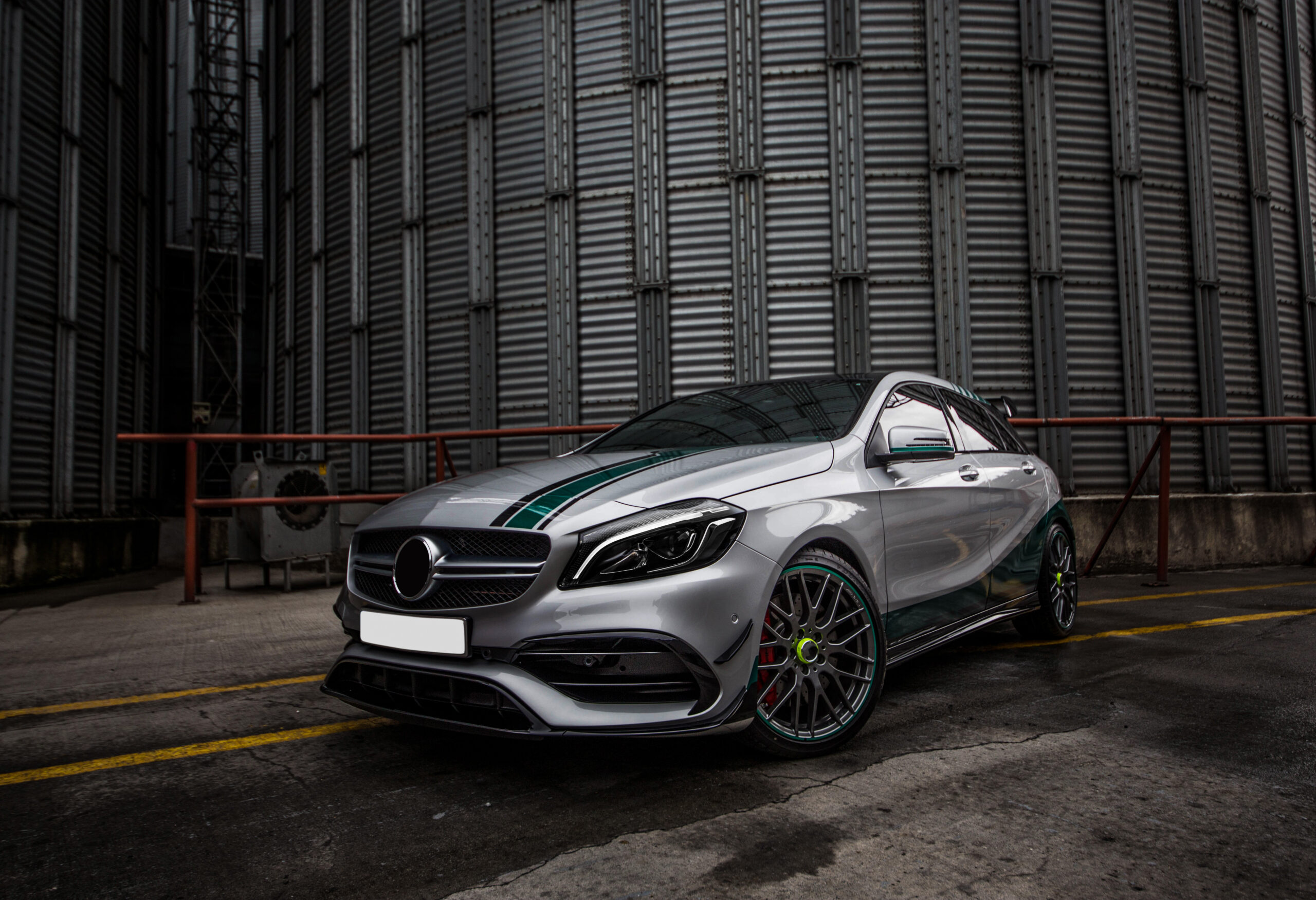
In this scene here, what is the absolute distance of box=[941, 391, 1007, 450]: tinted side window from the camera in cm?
409

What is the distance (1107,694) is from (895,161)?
8.51 meters

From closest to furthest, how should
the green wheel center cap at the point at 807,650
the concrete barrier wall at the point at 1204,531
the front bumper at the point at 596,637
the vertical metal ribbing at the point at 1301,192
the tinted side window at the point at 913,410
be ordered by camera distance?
the front bumper at the point at 596,637, the green wheel center cap at the point at 807,650, the tinted side window at the point at 913,410, the concrete barrier wall at the point at 1204,531, the vertical metal ribbing at the point at 1301,192

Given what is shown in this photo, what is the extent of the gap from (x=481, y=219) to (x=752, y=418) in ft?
29.6

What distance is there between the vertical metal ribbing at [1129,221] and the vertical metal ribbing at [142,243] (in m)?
16.8

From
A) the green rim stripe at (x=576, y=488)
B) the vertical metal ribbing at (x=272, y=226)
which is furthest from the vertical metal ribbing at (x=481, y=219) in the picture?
the green rim stripe at (x=576, y=488)

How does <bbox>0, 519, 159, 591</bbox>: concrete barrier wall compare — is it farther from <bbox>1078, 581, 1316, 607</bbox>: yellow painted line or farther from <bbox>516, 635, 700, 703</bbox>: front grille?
<bbox>1078, 581, 1316, 607</bbox>: yellow painted line

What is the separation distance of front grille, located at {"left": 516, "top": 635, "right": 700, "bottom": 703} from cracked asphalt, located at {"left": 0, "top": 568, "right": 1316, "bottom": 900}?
1.04 feet

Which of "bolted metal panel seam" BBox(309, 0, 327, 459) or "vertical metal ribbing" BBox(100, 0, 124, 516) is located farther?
"vertical metal ribbing" BBox(100, 0, 124, 516)

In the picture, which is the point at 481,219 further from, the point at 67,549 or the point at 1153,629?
the point at 1153,629

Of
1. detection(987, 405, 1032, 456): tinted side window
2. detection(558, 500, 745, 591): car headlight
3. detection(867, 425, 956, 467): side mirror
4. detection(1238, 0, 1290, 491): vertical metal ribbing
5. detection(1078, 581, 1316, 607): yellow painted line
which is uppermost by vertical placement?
detection(1238, 0, 1290, 491): vertical metal ribbing

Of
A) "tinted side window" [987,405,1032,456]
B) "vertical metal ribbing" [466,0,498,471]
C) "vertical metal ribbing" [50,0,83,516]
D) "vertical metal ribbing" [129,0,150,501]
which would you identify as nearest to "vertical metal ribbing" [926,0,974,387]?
"tinted side window" [987,405,1032,456]

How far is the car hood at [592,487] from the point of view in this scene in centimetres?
252

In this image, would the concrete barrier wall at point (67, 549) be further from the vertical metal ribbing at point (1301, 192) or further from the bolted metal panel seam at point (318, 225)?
the vertical metal ribbing at point (1301, 192)

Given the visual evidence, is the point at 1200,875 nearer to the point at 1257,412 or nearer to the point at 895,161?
the point at 895,161
